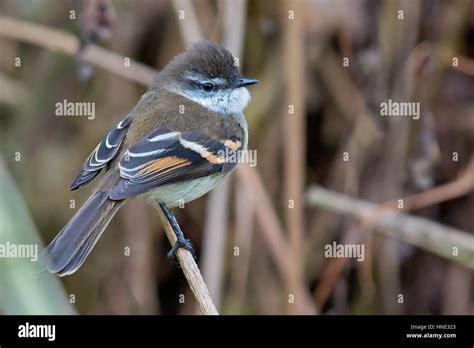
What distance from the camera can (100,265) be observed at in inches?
193

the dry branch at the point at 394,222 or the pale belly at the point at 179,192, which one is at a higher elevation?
the pale belly at the point at 179,192

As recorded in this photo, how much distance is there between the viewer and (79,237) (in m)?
2.88

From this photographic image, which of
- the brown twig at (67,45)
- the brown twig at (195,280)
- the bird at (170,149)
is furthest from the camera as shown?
the brown twig at (67,45)

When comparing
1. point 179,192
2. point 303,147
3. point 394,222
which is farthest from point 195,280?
point 303,147

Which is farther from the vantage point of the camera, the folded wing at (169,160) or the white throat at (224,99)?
the white throat at (224,99)

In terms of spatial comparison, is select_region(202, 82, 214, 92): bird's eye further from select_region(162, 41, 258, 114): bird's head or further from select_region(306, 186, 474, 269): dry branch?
select_region(306, 186, 474, 269): dry branch

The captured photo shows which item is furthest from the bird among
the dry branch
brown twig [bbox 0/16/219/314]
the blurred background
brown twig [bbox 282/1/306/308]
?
the dry branch

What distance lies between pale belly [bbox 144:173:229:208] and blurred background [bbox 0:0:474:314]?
0.90 meters

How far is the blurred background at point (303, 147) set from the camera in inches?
175

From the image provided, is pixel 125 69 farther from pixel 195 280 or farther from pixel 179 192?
pixel 195 280

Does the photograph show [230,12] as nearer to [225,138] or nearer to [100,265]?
[225,138]

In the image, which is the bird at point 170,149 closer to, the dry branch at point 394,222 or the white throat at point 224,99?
the white throat at point 224,99

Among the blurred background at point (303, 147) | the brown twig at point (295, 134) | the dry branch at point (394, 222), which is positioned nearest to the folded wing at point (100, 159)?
the blurred background at point (303, 147)

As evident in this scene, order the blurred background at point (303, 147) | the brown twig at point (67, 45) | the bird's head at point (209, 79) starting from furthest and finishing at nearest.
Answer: the blurred background at point (303, 147)
the brown twig at point (67, 45)
the bird's head at point (209, 79)
